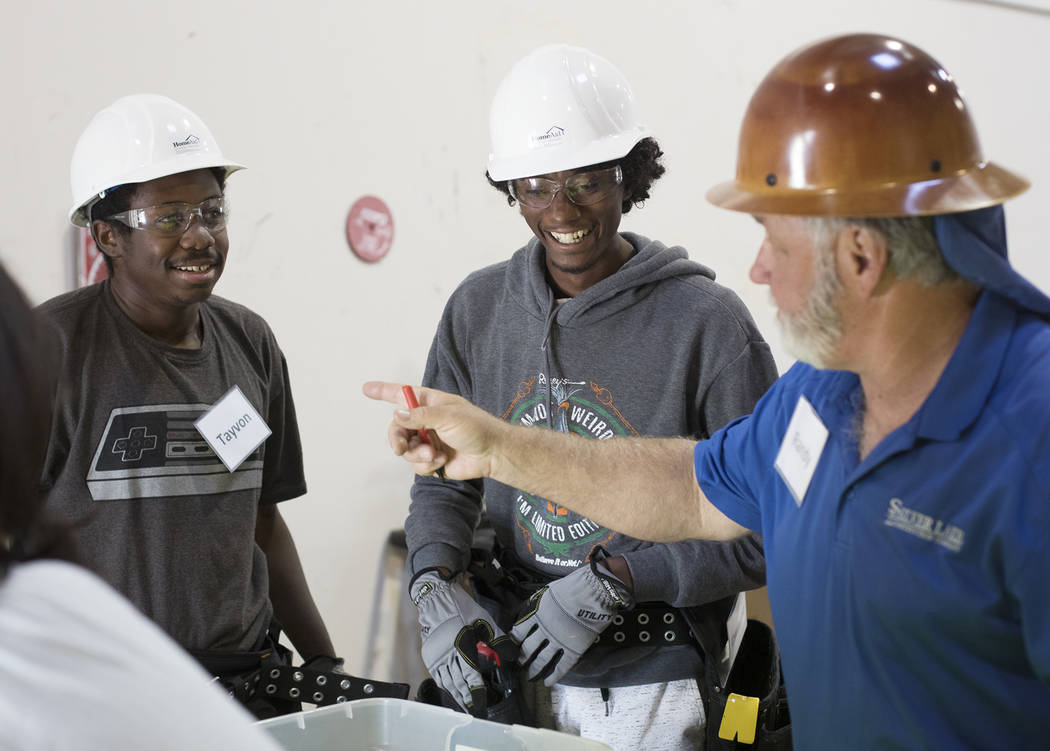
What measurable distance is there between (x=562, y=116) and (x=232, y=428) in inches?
33.3

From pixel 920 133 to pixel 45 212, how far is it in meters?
2.15

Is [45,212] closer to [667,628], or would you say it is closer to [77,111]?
[77,111]

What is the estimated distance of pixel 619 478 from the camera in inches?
63.7

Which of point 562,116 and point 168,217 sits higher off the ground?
point 562,116

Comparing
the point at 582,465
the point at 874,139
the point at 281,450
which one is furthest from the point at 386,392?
the point at 874,139

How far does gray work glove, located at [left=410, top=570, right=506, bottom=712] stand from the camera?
1766 mm

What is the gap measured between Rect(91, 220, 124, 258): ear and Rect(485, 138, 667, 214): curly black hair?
71 centimetres

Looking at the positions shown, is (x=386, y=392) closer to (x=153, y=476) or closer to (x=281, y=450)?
(x=153, y=476)

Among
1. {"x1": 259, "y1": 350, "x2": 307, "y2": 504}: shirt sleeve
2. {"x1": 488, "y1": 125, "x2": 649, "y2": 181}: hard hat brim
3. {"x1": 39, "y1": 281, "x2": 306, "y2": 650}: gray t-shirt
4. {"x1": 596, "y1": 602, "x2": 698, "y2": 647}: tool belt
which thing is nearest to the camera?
{"x1": 39, "y1": 281, "x2": 306, "y2": 650}: gray t-shirt

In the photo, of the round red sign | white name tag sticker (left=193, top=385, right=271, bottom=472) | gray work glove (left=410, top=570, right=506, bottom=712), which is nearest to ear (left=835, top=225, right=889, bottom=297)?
gray work glove (left=410, top=570, right=506, bottom=712)

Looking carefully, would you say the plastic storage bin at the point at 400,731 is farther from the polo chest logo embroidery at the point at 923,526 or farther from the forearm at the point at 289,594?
the forearm at the point at 289,594

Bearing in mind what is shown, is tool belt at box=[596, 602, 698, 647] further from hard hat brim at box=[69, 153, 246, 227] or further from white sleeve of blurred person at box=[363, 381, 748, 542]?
hard hat brim at box=[69, 153, 246, 227]

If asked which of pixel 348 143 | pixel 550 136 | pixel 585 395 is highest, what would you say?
pixel 348 143

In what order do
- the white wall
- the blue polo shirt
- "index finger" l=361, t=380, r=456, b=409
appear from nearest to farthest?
the blue polo shirt → "index finger" l=361, t=380, r=456, b=409 → the white wall
